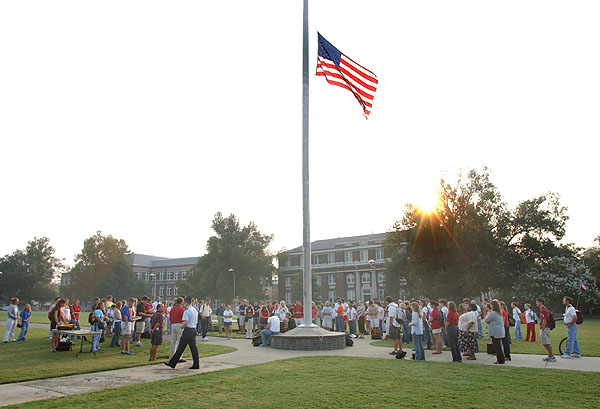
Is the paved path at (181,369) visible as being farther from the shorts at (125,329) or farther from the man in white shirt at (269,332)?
the shorts at (125,329)

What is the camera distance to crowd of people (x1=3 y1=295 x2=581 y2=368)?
38.3 feet

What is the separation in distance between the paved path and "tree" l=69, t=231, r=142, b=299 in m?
77.5

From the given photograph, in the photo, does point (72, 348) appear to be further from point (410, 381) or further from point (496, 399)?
point (496, 399)

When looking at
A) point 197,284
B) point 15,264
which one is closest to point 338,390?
point 197,284

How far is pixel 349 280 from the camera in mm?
81938

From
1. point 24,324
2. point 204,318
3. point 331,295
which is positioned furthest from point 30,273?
point 204,318

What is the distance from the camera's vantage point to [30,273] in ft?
277

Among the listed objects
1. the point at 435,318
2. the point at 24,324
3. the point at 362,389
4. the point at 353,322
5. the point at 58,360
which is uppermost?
the point at 435,318

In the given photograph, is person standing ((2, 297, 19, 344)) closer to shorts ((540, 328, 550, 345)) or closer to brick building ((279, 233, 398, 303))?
shorts ((540, 328, 550, 345))

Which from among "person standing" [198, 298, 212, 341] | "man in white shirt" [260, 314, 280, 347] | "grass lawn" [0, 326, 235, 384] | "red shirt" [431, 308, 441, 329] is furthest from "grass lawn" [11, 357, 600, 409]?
"person standing" [198, 298, 212, 341]

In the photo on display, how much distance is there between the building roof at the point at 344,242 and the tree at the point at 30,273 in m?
50.1

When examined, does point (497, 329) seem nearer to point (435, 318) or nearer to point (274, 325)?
point (435, 318)

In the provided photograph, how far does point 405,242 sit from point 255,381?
41.2 metres

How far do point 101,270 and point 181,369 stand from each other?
81.5 m
